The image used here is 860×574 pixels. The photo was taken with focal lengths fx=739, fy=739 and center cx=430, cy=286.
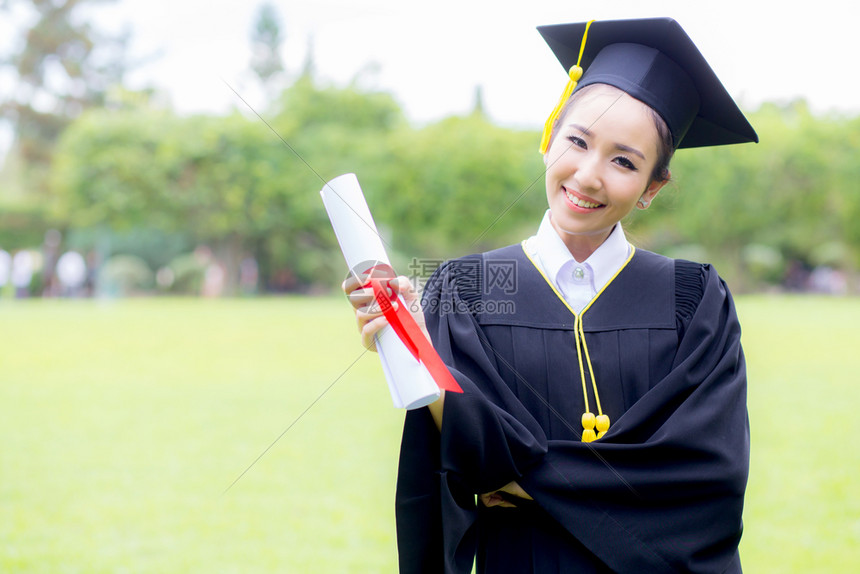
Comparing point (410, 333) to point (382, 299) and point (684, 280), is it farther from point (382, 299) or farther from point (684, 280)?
point (684, 280)

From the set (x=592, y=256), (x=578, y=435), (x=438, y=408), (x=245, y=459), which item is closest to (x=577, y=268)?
(x=592, y=256)

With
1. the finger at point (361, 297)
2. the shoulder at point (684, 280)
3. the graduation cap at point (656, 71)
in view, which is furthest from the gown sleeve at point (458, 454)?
the graduation cap at point (656, 71)

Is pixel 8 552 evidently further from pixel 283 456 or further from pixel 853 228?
pixel 853 228

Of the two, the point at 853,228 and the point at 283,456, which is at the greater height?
the point at 853,228

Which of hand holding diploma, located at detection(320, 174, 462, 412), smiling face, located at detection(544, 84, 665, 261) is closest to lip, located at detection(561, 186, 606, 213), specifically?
smiling face, located at detection(544, 84, 665, 261)

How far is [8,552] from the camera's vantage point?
4.51 meters

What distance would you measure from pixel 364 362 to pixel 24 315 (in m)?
11.2

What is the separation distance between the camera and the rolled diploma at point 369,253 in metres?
1.44

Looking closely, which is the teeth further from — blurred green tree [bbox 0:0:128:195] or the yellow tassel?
blurred green tree [bbox 0:0:128:195]

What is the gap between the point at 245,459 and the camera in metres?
6.55

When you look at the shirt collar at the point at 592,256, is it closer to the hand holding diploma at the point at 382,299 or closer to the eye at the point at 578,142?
the eye at the point at 578,142

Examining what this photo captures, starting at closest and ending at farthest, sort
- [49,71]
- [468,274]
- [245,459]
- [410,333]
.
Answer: [410,333] < [468,274] < [245,459] < [49,71]

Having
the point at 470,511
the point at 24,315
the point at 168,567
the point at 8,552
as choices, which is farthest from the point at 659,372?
the point at 24,315

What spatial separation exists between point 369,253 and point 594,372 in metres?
0.66
